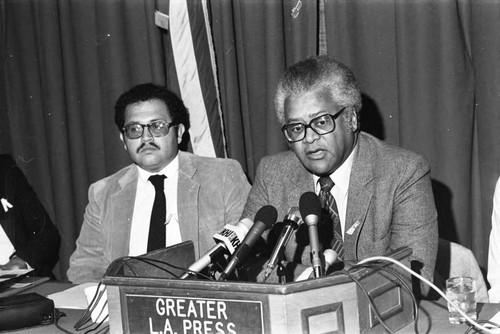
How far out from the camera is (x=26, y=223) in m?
4.30

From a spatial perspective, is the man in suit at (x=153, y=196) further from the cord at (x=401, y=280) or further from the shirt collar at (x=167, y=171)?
the cord at (x=401, y=280)

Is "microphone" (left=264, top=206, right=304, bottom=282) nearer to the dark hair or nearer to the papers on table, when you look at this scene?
the papers on table

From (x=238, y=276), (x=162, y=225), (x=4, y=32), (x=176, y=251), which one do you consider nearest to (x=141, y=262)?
(x=176, y=251)

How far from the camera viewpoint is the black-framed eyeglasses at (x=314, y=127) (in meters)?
2.64

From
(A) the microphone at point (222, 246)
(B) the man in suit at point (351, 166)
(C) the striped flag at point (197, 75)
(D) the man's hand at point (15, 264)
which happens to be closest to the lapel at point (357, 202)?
(B) the man in suit at point (351, 166)

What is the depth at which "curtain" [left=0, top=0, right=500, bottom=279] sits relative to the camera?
3363mm

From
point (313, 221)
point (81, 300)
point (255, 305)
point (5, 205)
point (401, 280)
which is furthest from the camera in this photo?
point (5, 205)

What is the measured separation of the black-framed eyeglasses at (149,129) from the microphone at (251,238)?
168 cm

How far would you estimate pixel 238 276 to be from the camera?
94.8 inches

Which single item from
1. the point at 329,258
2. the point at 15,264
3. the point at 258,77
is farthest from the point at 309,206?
the point at 15,264

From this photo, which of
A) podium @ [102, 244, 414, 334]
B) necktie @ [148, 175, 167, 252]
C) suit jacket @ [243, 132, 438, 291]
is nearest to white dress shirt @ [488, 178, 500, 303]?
suit jacket @ [243, 132, 438, 291]

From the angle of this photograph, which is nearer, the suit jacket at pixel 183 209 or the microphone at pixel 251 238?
the microphone at pixel 251 238

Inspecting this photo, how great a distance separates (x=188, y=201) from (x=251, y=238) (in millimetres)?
1613

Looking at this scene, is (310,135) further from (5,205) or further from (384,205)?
(5,205)
